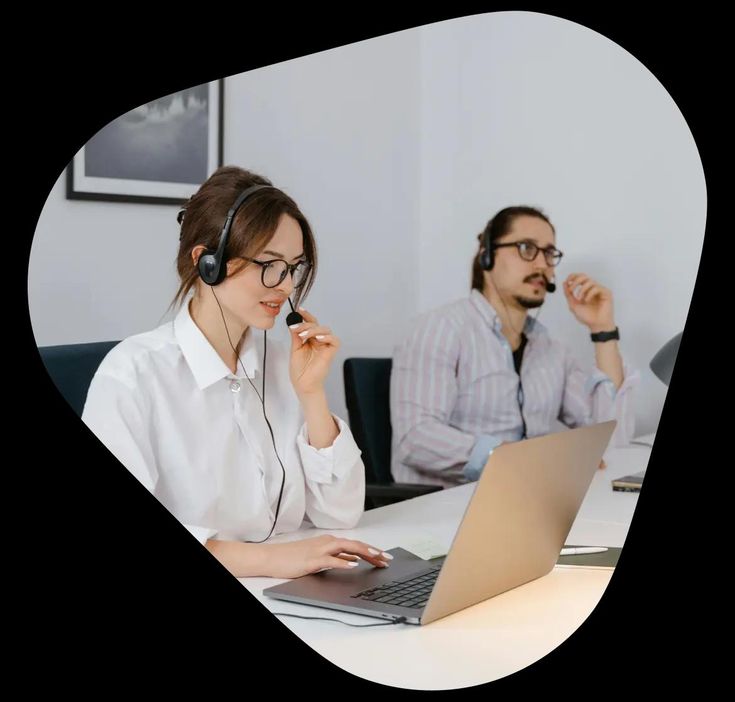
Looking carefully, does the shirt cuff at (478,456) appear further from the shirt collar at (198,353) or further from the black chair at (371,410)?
the shirt collar at (198,353)

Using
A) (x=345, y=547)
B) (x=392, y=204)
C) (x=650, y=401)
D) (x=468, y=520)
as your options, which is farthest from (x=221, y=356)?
(x=650, y=401)

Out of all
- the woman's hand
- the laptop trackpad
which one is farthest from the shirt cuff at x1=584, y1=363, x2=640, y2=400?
the laptop trackpad

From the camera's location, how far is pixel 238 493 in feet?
4.58

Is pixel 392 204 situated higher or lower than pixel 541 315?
higher

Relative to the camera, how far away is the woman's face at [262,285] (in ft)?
4.25

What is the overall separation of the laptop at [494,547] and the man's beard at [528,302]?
1.32m

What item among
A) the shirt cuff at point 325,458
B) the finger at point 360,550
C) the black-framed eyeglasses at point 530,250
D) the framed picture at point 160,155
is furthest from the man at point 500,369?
the finger at point 360,550

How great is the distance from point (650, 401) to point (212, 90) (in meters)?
1.35

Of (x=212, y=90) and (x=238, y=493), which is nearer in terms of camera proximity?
(x=238, y=493)

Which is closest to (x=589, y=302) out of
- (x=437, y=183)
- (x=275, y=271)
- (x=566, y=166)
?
(x=566, y=166)

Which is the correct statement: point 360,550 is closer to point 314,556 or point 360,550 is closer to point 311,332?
point 314,556

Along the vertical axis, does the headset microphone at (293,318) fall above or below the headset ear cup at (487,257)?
below

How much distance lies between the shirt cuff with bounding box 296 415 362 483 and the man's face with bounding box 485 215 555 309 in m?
1.10

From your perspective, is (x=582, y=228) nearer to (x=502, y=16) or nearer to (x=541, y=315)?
(x=541, y=315)
